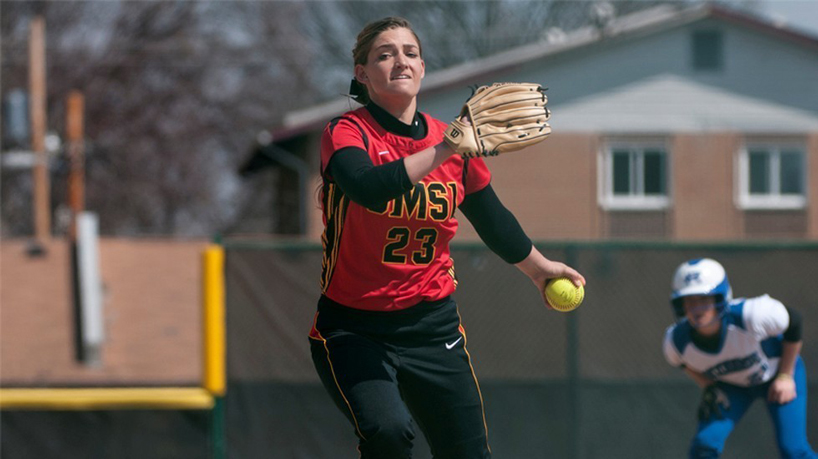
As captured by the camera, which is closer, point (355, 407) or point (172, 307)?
point (355, 407)

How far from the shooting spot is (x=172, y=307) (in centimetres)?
1998

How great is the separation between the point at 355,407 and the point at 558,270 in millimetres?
926

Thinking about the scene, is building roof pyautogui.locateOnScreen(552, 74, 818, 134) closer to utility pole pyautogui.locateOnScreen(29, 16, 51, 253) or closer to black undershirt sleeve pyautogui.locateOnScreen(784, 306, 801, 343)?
utility pole pyautogui.locateOnScreen(29, 16, 51, 253)

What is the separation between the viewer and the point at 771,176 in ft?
74.1

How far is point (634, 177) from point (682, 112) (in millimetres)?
1584

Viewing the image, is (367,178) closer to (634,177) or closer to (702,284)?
(702,284)

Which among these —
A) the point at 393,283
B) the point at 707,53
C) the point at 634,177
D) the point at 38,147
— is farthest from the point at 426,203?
the point at 38,147

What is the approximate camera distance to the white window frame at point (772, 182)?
22.3 metres

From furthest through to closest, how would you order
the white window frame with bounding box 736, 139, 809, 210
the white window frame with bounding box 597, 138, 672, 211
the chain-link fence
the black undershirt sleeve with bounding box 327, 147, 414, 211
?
the white window frame with bounding box 736, 139, 809, 210
the white window frame with bounding box 597, 138, 672, 211
the chain-link fence
the black undershirt sleeve with bounding box 327, 147, 414, 211

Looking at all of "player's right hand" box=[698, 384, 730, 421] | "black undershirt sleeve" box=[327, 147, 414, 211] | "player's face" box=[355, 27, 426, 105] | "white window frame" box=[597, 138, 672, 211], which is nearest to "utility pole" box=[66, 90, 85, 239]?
"white window frame" box=[597, 138, 672, 211]

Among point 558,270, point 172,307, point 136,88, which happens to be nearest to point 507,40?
point 136,88

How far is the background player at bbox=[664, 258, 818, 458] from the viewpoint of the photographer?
5.83 metres

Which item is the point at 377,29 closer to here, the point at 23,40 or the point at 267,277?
the point at 267,277

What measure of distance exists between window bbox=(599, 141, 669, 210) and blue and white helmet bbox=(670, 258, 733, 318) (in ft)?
53.5
